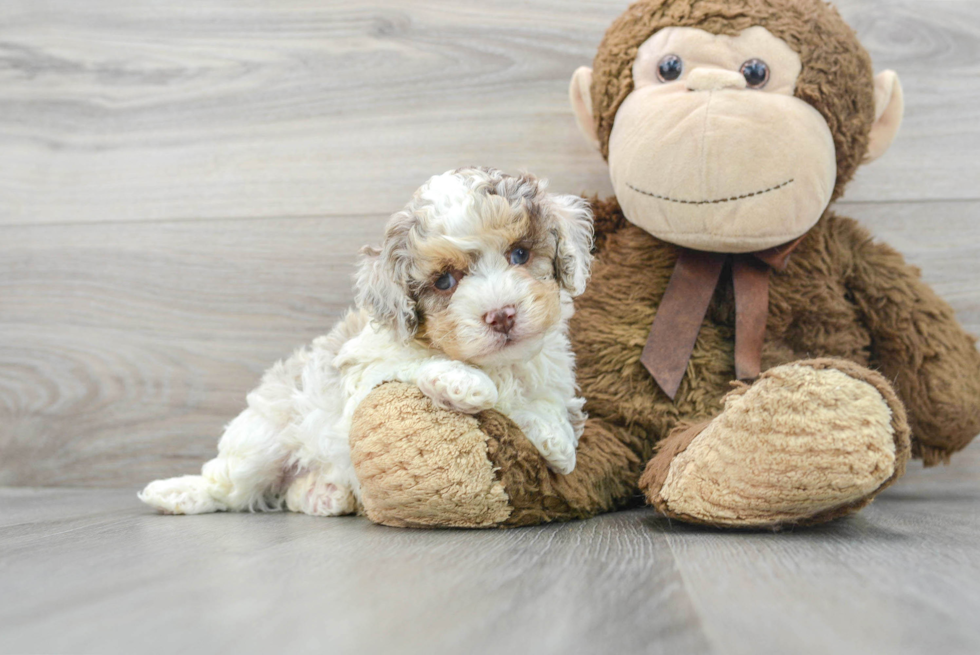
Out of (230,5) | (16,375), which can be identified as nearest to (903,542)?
(230,5)

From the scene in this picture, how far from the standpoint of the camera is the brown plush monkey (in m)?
1.01

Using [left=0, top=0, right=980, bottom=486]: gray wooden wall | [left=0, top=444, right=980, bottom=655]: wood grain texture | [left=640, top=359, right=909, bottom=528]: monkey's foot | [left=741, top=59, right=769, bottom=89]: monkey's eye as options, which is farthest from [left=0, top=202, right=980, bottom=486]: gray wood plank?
[left=640, top=359, right=909, bottom=528]: monkey's foot

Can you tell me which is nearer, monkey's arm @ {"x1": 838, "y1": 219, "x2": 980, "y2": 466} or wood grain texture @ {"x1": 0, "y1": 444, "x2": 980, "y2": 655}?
wood grain texture @ {"x1": 0, "y1": 444, "x2": 980, "y2": 655}

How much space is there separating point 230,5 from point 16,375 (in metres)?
1.03

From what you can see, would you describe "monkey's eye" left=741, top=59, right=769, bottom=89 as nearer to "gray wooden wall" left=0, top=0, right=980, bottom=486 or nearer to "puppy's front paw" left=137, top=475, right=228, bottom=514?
"gray wooden wall" left=0, top=0, right=980, bottom=486

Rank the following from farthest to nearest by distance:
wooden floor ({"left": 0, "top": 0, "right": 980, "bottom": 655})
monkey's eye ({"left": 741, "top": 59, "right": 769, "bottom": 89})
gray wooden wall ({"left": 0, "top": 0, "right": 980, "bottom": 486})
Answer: gray wooden wall ({"left": 0, "top": 0, "right": 980, "bottom": 486})
wooden floor ({"left": 0, "top": 0, "right": 980, "bottom": 655})
monkey's eye ({"left": 741, "top": 59, "right": 769, "bottom": 89})

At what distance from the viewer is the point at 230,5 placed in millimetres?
1835

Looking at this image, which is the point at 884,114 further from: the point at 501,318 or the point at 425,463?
the point at 425,463

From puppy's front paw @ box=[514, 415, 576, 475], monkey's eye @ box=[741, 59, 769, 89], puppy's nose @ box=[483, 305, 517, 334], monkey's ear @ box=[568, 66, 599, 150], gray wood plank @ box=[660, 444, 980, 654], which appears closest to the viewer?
gray wood plank @ box=[660, 444, 980, 654]

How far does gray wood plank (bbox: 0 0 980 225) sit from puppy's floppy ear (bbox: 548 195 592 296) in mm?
492

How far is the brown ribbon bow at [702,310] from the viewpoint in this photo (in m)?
1.36

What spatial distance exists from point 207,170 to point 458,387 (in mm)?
1087

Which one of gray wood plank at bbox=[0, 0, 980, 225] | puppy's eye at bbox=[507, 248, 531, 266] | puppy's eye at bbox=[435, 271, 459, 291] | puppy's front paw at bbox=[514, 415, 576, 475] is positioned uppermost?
gray wood plank at bbox=[0, 0, 980, 225]

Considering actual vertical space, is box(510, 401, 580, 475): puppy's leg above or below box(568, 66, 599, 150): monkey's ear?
below
